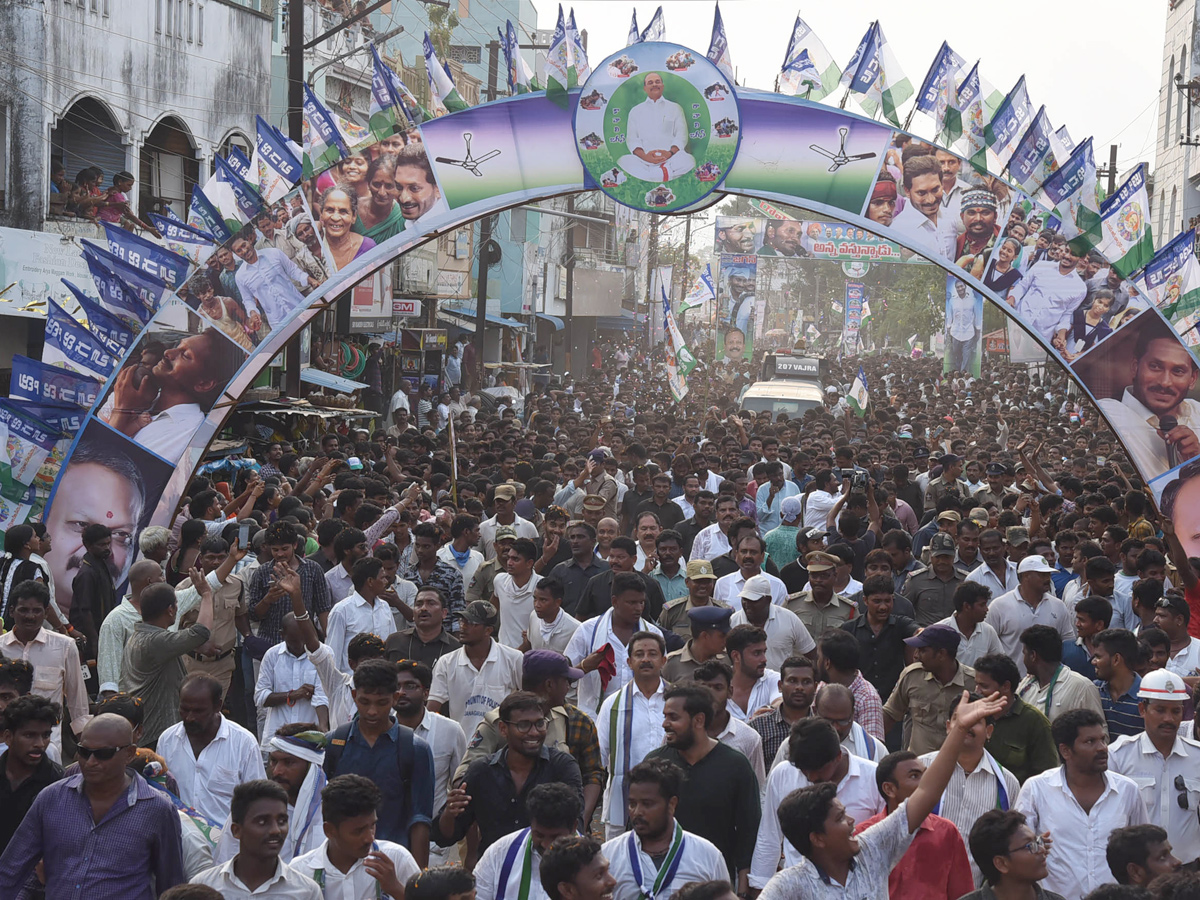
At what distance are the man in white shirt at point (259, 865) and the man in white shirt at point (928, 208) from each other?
369 inches

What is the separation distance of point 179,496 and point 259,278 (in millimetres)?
2017

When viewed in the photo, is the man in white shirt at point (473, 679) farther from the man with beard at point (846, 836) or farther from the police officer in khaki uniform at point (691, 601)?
the man with beard at point (846, 836)

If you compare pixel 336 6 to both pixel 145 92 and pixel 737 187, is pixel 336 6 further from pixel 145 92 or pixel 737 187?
pixel 737 187

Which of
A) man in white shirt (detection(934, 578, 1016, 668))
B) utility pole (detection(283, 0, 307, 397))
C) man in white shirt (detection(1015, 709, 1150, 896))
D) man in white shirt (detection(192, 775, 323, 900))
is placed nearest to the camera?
man in white shirt (detection(192, 775, 323, 900))

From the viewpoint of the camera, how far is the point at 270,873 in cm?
470

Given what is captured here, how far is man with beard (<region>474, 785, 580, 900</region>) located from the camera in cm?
480

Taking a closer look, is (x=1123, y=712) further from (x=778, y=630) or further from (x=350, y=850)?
(x=350, y=850)

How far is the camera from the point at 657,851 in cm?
484

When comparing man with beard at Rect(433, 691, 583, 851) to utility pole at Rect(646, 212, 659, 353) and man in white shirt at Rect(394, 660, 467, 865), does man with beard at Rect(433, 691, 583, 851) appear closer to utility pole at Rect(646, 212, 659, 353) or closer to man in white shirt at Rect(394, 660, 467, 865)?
man in white shirt at Rect(394, 660, 467, 865)

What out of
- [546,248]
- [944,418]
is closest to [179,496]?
[944,418]

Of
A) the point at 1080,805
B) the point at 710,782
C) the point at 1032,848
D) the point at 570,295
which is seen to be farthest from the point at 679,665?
the point at 570,295

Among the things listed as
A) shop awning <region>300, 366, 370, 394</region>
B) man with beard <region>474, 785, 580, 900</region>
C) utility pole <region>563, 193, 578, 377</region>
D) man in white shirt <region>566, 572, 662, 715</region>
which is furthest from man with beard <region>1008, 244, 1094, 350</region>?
utility pole <region>563, 193, 578, 377</region>

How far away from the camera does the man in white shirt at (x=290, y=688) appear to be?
22.8 ft

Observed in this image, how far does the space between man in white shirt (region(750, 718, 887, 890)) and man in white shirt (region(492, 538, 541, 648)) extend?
360cm
